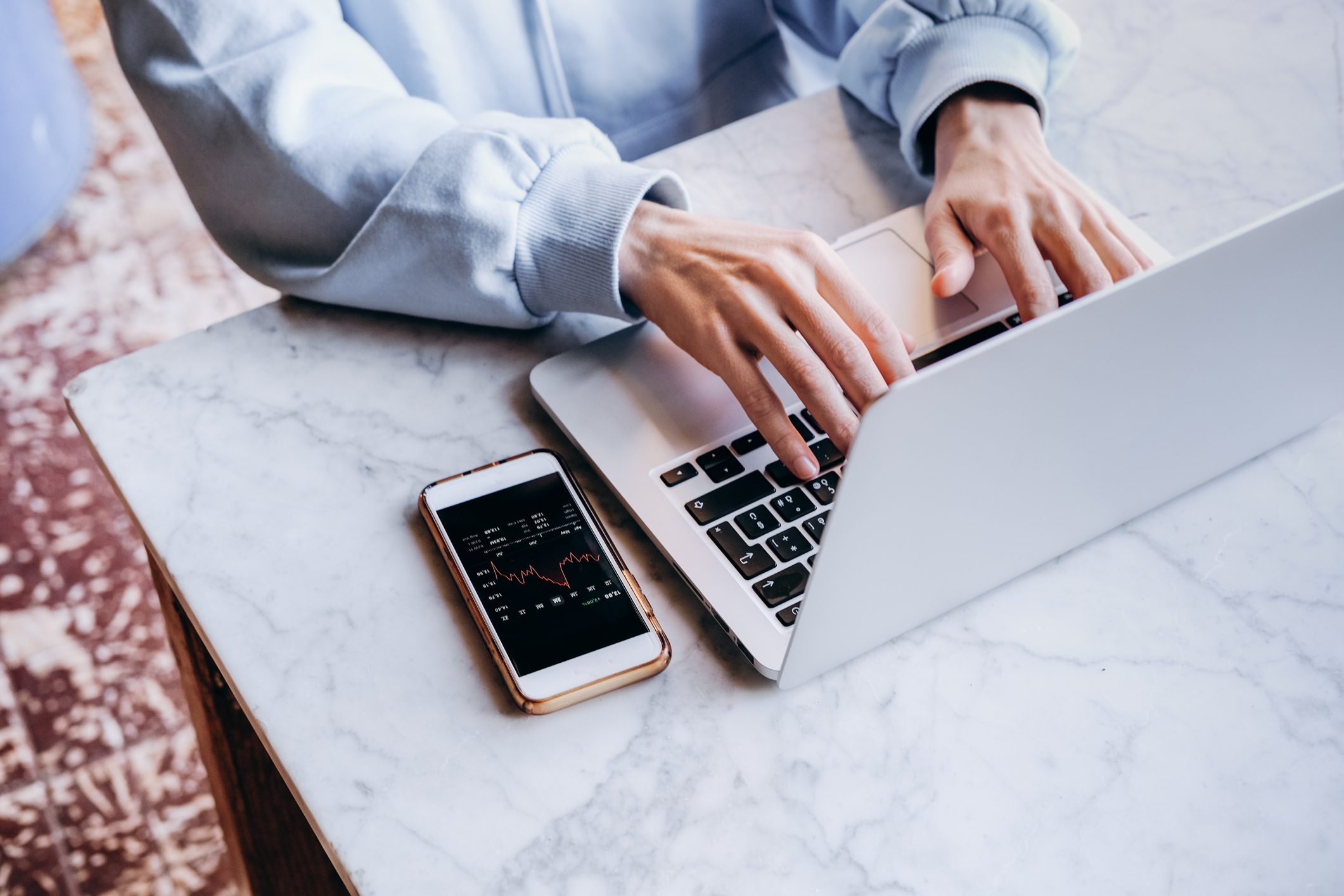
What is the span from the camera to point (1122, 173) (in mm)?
717

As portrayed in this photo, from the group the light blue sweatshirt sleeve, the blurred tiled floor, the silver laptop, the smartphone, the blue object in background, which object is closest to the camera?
the silver laptop

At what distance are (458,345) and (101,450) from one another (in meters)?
0.21

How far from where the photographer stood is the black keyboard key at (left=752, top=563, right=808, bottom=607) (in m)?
0.49

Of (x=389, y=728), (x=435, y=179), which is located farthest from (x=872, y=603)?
(x=435, y=179)

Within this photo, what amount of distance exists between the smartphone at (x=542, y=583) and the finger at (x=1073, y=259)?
319mm

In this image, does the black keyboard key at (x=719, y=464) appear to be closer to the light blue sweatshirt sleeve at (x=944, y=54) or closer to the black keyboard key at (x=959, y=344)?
the black keyboard key at (x=959, y=344)

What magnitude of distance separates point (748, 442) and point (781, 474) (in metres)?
0.03

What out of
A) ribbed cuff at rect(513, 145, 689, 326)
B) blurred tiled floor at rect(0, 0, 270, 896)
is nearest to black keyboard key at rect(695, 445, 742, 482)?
ribbed cuff at rect(513, 145, 689, 326)

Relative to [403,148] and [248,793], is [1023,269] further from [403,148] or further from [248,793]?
[248,793]

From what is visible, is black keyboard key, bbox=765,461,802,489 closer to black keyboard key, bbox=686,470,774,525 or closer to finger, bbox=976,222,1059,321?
black keyboard key, bbox=686,470,774,525

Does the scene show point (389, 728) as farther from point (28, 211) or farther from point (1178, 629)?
point (28, 211)

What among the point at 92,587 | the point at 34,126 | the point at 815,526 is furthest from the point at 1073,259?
the point at 34,126

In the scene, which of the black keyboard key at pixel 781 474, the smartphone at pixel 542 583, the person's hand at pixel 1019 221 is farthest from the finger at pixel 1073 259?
the smartphone at pixel 542 583

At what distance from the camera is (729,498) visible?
1.72ft
